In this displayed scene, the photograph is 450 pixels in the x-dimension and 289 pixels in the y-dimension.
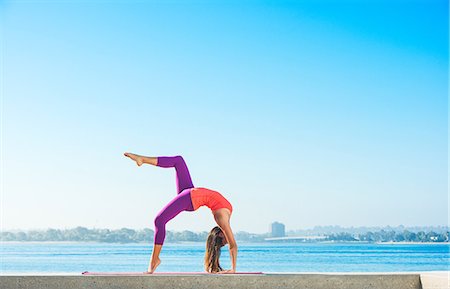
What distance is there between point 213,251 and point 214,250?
1cm

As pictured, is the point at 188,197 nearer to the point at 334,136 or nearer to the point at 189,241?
the point at 334,136

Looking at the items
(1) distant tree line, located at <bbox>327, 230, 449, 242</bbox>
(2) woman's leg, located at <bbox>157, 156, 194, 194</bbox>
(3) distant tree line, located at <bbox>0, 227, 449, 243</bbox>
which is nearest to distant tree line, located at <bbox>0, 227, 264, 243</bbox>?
(3) distant tree line, located at <bbox>0, 227, 449, 243</bbox>

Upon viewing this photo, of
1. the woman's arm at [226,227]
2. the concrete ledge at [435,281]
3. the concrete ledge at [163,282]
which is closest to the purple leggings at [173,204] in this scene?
the woman's arm at [226,227]

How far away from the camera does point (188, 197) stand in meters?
6.02

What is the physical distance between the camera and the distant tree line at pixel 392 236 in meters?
43.6

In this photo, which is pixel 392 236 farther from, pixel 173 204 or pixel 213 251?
pixel 173 204

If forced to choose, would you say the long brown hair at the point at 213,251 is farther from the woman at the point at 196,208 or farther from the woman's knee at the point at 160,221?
the woman's knee at the point at 160,221

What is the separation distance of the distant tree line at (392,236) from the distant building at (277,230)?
2.81 metres

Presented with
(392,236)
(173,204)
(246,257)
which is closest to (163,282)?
(173,204)

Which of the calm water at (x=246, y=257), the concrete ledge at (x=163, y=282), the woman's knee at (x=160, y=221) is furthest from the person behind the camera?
the calm water at (x=246, y=257)

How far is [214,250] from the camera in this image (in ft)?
19.8

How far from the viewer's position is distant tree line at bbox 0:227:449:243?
44.5m

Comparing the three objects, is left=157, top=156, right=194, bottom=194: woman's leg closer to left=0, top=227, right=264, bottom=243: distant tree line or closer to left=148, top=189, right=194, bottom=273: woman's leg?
left=148, top=189, right=194, bottom=273: woman's leg

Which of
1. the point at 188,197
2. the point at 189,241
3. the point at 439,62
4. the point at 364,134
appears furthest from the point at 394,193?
the point at 188,197
